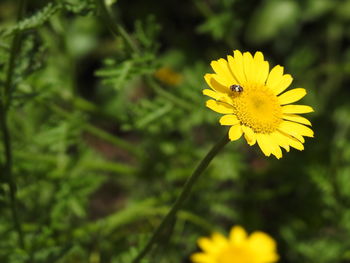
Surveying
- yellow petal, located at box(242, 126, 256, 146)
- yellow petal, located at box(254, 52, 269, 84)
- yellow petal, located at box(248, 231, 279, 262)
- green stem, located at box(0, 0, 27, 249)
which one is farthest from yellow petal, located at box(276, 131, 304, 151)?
yellow petal, located at box(248, 231, 279, 262)

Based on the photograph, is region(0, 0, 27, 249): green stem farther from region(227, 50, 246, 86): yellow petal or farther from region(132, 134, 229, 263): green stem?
region(227, 50, 246, 86): yellow petal

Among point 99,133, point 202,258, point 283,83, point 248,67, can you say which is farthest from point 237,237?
point 248,67

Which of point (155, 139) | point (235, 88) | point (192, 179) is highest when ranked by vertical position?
point (155, 139)

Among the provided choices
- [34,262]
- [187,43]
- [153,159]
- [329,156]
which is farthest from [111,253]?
[187,43]

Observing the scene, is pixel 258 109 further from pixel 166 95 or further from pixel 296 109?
pixel 166 95

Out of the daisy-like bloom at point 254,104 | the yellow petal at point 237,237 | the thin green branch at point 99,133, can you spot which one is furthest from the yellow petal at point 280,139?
the thin green branch at point 99,133
